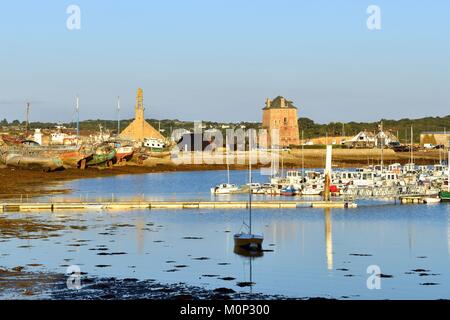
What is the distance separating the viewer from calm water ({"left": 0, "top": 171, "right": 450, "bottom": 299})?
33.2 meters

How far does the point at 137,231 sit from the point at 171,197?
73.9 feet

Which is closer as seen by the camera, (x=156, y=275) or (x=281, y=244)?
(x=156, y=275)

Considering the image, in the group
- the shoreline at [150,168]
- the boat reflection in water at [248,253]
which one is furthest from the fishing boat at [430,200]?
the shoreline at [150,168]

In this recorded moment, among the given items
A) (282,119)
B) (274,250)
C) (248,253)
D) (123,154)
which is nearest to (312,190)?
(274,250)

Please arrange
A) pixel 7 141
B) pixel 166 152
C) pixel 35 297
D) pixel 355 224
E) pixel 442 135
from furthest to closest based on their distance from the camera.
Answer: pixel 442 135
pixel 166 152
pixel 7 141
pixel 355 224
pixel 35 297

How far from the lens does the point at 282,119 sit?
178m

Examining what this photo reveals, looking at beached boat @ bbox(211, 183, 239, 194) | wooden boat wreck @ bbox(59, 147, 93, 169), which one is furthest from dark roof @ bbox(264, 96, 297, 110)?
beached boat @ bbox(211, 183, 239, 194)

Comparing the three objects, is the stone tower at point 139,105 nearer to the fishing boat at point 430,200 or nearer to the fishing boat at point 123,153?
Answer: the fishing boat at point 123,153

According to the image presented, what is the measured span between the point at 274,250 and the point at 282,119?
137m

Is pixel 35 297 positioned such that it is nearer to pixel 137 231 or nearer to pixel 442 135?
pixel 137 231

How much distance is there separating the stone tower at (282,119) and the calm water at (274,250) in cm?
11521

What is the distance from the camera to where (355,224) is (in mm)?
52938

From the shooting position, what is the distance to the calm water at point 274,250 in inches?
1305

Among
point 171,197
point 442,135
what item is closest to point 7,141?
point 171,197
